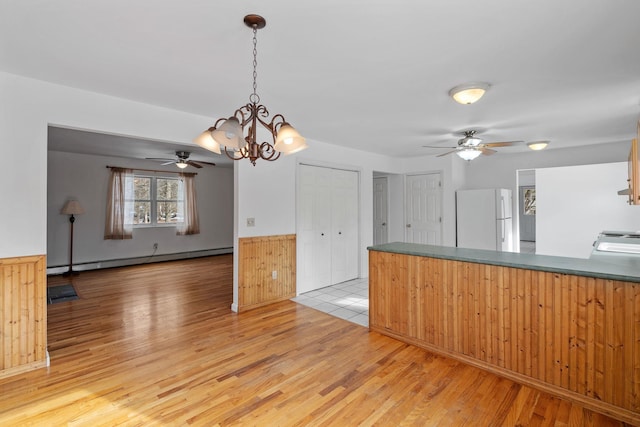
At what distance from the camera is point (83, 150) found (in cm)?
589

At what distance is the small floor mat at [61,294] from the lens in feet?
14.3

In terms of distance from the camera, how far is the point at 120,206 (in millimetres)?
6684

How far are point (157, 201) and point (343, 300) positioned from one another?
Answer: 528cm

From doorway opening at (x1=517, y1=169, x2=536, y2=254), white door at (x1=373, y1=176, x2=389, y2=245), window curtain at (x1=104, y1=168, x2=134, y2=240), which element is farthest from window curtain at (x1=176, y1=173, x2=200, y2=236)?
doorway opening at (x1=517, y1=169, x2=536, y2=254)

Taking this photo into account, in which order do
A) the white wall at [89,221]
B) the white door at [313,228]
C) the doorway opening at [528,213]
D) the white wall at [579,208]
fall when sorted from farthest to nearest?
the doorway opening at [528,213]
the white wall at [89,221]
the white wall at [579,208]
the white door at [313,228]

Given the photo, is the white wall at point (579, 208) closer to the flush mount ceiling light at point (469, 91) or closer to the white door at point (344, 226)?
the white door at point (344, 226)

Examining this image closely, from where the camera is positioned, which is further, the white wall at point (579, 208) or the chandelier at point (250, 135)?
the white wall at point (579, 208)

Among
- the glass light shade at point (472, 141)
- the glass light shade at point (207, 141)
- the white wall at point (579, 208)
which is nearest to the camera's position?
the glass light shade at point (207, 141)

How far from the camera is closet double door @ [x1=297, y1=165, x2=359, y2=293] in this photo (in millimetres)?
4707

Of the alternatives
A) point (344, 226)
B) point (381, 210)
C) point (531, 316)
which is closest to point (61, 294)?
point (344, 226)

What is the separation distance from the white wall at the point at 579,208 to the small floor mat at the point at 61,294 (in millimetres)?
7986

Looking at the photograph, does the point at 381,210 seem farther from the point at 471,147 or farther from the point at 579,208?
the point at 579,208

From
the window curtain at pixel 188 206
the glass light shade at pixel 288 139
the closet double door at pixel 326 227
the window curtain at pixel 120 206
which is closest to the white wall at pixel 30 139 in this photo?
the glass light shade at pixel 288 139

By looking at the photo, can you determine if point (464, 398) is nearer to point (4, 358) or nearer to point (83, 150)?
point (4, 358)
